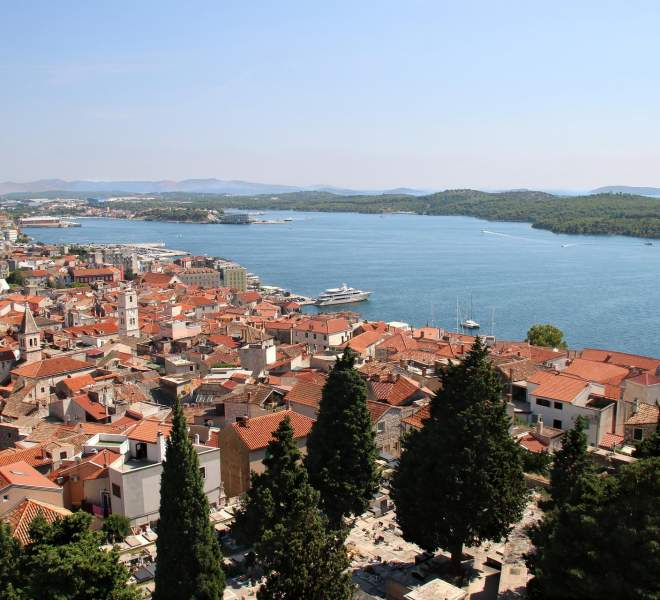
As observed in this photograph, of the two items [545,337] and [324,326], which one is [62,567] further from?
[545,337]

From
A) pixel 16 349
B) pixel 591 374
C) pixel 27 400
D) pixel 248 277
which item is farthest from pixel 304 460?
pixel 248 277

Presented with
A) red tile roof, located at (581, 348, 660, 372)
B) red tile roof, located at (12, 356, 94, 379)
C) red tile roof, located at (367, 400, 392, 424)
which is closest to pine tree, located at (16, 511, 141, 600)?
red tile roof, located at (367, 400, 392, 424)

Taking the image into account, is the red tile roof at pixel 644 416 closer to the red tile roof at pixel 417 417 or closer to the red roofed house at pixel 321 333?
the red tile roof at pixel 417 417

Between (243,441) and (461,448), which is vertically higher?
(461,448)

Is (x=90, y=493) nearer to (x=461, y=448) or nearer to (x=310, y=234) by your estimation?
(x=461, y=448)

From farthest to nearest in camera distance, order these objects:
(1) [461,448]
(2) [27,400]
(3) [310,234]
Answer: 1. (3) [310,234]
2. (2) [27,400]
3. (1) [461,448]

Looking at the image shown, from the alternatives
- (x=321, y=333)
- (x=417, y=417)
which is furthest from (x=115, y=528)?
(x=321, y=333)

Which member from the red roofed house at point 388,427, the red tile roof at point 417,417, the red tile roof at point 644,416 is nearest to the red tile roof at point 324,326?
the red tile roof at point 417,417
